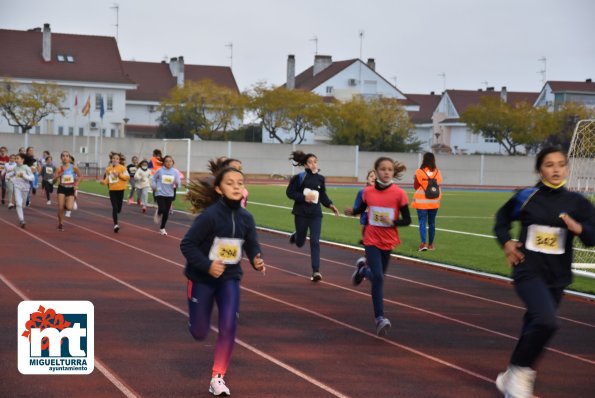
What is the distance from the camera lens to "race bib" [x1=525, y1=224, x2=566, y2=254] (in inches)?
295

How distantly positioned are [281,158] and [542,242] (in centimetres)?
5752

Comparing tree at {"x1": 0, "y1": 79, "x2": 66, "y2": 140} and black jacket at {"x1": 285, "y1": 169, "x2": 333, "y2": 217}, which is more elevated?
tree at {"x1": 0, "y1": 79, "x2": 66, "y2": 140}

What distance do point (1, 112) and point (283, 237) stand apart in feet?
189

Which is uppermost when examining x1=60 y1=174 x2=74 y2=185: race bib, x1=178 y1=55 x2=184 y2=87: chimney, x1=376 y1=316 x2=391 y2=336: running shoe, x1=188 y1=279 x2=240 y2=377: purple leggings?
x1=178 y1=55 x2=184 y2=87: chimney

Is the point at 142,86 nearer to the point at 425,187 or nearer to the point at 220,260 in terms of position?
the point at 425,187

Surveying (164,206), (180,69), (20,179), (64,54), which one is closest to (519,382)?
(164,206)

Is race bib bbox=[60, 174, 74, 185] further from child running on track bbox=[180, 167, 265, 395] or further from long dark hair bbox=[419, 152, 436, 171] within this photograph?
child running on track bbox=[180, 167, 265, 395]

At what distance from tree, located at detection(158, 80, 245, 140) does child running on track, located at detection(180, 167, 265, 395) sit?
7043 cm

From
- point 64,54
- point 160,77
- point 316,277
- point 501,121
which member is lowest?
point 316,277

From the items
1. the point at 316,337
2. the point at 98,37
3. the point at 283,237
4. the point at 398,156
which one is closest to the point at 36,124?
the point at 98,37

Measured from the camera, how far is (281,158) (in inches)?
2554

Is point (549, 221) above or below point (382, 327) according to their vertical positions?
above

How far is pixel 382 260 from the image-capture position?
11.1 m

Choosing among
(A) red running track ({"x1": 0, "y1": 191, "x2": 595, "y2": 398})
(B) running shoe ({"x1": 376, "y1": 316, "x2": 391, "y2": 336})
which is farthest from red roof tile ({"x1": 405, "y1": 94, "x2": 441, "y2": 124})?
(B) running shoe ({"x1": 376, "y1": 316, "x2": 391, "y2": 336})
